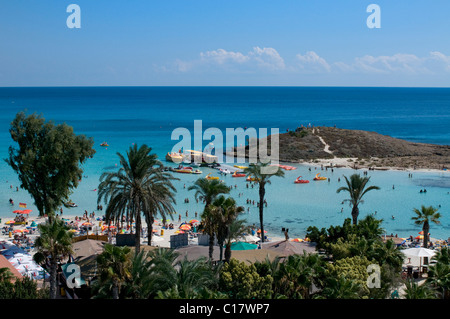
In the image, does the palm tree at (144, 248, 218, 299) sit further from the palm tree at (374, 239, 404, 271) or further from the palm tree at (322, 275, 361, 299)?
the palm tree at (374, 239, 404, 271)

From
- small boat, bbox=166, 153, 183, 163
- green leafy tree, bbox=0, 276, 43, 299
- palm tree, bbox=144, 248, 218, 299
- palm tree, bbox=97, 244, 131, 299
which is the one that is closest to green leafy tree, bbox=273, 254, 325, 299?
palm tree, bbox=144, 248, 218, 299

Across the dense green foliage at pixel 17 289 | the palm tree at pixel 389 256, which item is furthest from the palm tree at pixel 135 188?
the palm tree at pixel 389 256

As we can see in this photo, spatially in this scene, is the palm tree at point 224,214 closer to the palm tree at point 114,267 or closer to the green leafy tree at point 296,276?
the green leafy tree at point 296,276

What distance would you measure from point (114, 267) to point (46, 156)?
18379mm

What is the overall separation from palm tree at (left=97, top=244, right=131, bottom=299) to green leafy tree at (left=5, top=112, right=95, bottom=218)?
17.7 metres

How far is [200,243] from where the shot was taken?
30.3 m

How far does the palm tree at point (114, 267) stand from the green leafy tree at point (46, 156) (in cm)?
1768

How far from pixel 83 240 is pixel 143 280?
39.3ft

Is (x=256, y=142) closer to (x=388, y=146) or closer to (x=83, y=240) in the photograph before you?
(x=388, y=146)

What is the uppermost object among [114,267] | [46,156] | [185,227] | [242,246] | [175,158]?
[175,158]

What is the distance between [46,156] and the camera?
3195 centimetres

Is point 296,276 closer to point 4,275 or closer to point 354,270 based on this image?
point 354,270

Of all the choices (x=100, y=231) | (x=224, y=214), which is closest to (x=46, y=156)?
(x=100, y=231)
